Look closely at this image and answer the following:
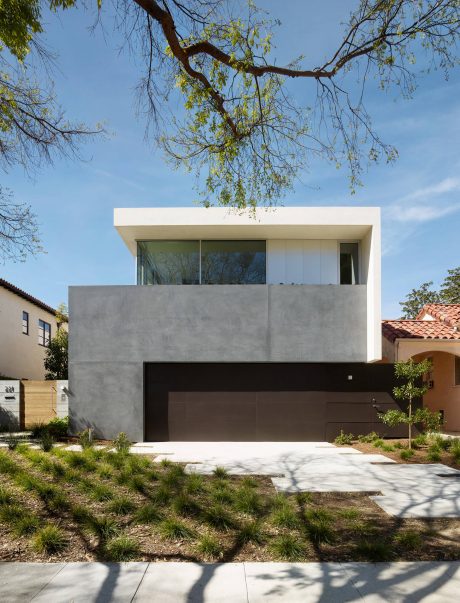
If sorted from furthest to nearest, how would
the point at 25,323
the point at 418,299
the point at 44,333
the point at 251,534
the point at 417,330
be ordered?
the point at 418,299 < the point at 44,333 < the point at 25,323 < the point at 417,330 < the point at 251,534

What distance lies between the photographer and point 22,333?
22953 mm

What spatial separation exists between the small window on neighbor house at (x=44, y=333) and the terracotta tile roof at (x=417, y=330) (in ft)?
60.1

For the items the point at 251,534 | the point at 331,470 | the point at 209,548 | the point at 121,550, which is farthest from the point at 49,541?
the point at 331,470

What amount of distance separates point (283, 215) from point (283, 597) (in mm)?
10467

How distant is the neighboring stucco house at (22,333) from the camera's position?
21.0 metres

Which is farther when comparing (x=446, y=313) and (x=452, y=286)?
(x=452, y=286)

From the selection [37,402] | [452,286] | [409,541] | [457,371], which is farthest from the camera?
[452,286]

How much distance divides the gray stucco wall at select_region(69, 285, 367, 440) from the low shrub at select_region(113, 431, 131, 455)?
81cm

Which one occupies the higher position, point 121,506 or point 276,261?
point 276,261

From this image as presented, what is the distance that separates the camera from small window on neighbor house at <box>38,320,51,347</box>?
25533mm

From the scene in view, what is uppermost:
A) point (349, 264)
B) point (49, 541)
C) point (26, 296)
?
point (349, 264)

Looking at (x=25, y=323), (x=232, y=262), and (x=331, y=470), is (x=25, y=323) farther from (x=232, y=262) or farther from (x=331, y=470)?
(x=331, y=470)

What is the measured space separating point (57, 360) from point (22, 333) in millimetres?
2205

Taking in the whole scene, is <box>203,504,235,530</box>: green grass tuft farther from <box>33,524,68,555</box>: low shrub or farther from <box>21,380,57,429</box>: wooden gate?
<box>21,380,57,429</box>: wooden gate
